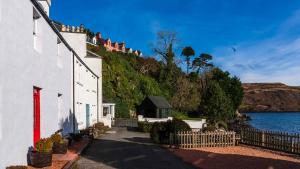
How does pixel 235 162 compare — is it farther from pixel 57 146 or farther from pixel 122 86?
pixel 122 86

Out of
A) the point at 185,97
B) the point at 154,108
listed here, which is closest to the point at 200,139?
the point at 154,108

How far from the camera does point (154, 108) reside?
182ft

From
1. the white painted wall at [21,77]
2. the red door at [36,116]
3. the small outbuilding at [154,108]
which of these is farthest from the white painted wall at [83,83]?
the small outbuilding at [154,108]

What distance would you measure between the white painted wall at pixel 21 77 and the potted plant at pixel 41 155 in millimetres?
346

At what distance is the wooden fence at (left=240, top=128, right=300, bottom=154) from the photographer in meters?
21.0

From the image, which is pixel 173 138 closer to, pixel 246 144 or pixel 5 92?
pixel 246 144

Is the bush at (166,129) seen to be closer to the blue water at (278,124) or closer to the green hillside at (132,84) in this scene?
the green hillside at (132,84)

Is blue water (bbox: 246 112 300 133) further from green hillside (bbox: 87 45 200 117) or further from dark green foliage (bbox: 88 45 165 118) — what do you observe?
dark green foliage (bbox: 88 45 165 118)

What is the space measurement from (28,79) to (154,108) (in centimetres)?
4288

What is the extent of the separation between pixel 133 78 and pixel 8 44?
2304 inches

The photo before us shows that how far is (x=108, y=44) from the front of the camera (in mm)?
116500

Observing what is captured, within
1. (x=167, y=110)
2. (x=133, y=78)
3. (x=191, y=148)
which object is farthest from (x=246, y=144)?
(x=133, y=78)

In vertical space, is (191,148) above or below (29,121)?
below

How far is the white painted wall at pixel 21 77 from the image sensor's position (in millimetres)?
10414
